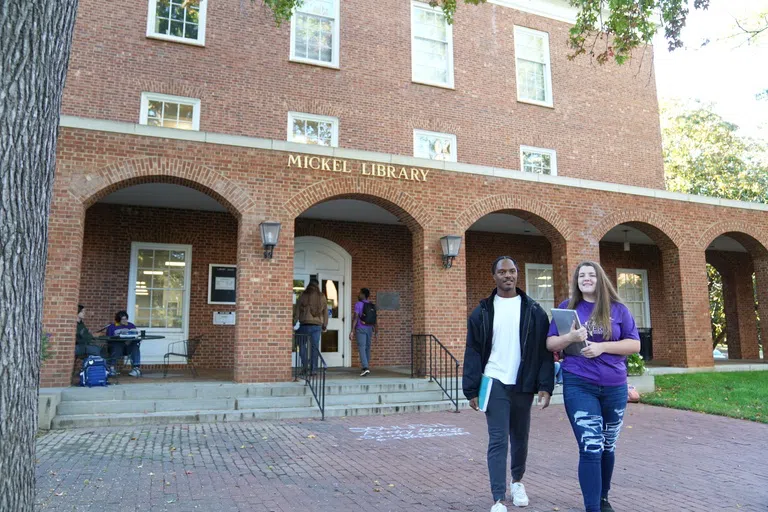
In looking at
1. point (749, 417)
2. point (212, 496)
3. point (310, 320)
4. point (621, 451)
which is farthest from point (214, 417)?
point (749, 417)

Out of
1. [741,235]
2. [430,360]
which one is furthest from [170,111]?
[741,235]

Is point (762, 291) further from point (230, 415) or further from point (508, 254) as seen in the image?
point (230, 415)

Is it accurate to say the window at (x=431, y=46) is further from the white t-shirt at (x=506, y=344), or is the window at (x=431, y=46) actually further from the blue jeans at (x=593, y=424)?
the blue jeans at (x=593, y=424)

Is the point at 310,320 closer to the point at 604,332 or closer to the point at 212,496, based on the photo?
the point at 212,496

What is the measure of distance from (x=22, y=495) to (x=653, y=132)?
19259 mm

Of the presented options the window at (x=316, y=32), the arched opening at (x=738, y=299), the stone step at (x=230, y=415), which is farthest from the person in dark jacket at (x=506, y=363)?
the arched opening at (x=738, y=299)

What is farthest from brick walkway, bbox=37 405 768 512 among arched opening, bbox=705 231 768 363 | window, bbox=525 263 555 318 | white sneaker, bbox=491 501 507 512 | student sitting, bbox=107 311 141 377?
arched opening, bbox=705 231 768 363

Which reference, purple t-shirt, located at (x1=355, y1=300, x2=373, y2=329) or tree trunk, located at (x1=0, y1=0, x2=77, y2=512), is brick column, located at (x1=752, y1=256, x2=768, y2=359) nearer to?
purple t-shirt, located at (x1=355, y1=300, x2=373, y2=329)

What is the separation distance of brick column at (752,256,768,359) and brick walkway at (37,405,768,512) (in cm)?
837

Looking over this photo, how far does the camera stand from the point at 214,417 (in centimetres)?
825

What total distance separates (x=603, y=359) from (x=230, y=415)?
236 inches

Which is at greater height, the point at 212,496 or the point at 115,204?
the point at 115,204

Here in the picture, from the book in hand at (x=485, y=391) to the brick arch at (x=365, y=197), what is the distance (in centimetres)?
689

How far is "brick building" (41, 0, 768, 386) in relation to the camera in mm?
9992
